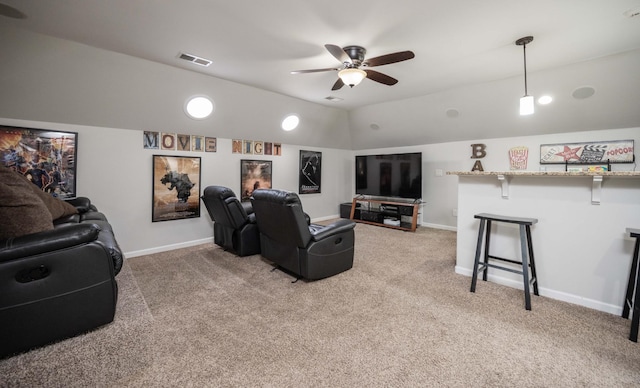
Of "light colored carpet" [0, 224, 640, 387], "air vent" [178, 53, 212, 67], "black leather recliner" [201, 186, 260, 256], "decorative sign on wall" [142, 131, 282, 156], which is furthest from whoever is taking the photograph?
"decorative sign on wall" [142, 131, 282, 156]

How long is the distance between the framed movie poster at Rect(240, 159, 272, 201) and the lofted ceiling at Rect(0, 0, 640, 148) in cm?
152

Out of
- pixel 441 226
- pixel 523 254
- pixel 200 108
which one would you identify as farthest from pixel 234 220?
pixel 441 226

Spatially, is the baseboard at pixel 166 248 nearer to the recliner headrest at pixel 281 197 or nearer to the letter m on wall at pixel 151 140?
the letter m on wall at pixel 151 140

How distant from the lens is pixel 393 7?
232cm

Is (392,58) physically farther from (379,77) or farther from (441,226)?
(441,226)

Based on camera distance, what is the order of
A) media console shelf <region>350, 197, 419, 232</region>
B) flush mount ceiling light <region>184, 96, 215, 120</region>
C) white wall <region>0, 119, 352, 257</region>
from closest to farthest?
1. white wall <region>0, 119, 352, 257</region>
2. flush mount ceiling light <region>184, 96, 215, 120</region>
3. media console shelf <region>350, 197, 419, 232</region>

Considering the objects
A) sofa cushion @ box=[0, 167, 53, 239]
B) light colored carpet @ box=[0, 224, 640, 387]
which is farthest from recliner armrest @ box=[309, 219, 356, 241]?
sofa cushion @ box=[0, 167, 53, 239]

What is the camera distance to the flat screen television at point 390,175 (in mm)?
5996

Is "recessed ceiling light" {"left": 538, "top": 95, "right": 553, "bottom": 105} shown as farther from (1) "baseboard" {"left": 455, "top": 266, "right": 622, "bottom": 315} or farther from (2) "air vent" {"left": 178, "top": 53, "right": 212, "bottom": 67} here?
(2) "air vent" {"left": 178, "top": 53, "right": 212, "bottom": 67}

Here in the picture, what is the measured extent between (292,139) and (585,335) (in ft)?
17.2

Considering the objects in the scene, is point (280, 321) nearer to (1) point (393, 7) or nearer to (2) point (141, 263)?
(2) point (141, 263)

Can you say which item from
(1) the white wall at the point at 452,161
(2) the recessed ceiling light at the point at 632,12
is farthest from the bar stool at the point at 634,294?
(1) the white wall at the point at 452,161

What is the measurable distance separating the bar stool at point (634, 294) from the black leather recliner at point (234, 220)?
12.5 ft

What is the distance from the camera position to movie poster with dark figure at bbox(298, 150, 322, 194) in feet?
20.8
